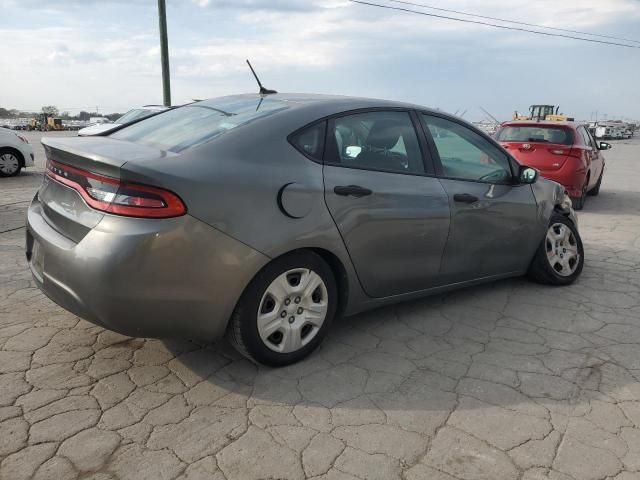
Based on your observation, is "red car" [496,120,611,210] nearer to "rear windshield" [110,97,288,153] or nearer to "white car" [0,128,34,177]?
"rear windshield" [110,97,288,153]

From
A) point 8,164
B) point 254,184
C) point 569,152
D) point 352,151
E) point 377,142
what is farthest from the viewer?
point 8,164

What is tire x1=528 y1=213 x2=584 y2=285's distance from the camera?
4734mm

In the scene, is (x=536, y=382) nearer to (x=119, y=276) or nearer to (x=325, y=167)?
(x=325, y=167)

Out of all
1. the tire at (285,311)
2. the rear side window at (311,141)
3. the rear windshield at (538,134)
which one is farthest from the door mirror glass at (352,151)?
the rear windshield at (538,134)

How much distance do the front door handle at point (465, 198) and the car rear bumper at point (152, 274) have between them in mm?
1580

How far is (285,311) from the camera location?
10.3 ft

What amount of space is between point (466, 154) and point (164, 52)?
1224 centimetres

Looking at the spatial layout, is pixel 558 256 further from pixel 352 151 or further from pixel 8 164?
pixel 8 164

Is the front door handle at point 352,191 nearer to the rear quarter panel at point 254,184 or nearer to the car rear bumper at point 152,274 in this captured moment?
the rear quarter panel at point 254,184

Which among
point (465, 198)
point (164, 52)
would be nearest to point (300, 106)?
point (465, 198)

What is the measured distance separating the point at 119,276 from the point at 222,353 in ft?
3.23

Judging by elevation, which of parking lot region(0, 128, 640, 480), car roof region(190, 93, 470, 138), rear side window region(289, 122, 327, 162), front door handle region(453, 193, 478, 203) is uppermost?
car roof region(190, 93, 470, 138)

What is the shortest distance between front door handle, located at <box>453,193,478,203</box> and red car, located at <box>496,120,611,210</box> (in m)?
5.41

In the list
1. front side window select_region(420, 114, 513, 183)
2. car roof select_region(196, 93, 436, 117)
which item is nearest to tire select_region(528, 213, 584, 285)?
front side window select_region(420, 114, 513, 183)
